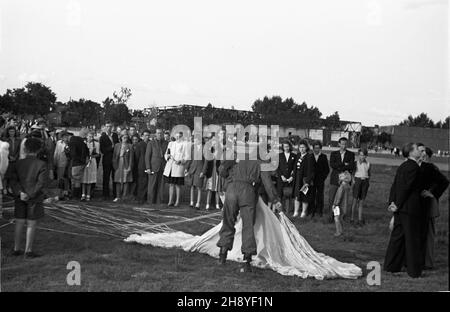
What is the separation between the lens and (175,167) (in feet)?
45.3

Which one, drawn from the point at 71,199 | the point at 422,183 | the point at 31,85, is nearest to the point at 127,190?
the point at 71,199

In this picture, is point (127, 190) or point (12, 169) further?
point (127, 190)

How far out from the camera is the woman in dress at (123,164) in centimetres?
1404

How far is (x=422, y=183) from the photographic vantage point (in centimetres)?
777

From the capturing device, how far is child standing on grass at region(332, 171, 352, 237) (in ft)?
33.3

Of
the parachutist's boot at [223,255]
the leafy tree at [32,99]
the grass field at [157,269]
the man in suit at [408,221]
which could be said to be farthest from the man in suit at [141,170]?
the leafy tree at [32,99]

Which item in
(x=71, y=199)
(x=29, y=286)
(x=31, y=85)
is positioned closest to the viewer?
(x=29, y=286)

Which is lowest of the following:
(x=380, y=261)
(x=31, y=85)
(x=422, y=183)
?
(x=380, y=261)

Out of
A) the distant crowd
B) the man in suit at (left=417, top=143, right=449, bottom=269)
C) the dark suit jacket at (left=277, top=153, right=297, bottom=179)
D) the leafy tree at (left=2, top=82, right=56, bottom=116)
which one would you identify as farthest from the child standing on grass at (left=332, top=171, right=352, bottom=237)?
the leafy tree at (left=2, top=82, right=56, bottom=116)

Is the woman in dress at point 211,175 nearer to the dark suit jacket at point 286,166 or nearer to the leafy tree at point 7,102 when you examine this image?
the dark suit jacket at point 286,166

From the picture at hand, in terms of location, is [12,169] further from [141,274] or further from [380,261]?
[380,261]

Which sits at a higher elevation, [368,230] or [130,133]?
[130,133]

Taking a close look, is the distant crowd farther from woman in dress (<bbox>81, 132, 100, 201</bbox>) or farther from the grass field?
the grass field

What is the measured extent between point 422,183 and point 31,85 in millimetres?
50158
